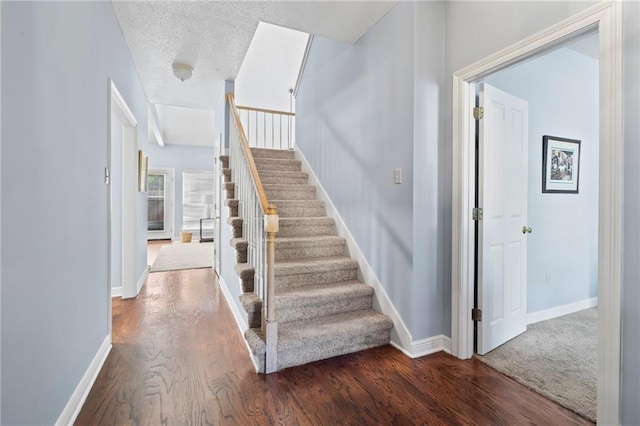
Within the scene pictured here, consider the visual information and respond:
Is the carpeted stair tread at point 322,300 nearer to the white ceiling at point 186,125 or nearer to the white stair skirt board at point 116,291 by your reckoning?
the white stair skirt board at point 116,291

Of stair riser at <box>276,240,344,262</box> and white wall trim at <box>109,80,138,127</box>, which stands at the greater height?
white wall trim at <box>109,80,138,127</box>

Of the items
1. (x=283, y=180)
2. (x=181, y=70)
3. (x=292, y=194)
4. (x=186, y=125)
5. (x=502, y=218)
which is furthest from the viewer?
(x=186, y=125)

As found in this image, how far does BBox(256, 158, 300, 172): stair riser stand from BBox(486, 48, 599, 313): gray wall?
8.60ft

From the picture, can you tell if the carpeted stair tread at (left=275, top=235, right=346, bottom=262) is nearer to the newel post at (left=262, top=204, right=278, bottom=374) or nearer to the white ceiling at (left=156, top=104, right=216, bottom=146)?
the newel post at (left=262, top=204, right=278, bottom=374)

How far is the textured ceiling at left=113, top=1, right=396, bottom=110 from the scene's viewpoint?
240 centimetres

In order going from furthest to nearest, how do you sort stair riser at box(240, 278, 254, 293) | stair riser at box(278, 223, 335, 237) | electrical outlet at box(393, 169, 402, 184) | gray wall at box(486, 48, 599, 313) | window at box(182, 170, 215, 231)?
window at box(182, 170, 215, 231)
stair riser at box(278, 223, 335, 237)
gray wall at box(486, 48, 599, 313)
stair riser at box(240, 278, 254, 293)
electrical outlet at box(393, 169, 402, 184)

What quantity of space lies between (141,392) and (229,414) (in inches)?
23.7

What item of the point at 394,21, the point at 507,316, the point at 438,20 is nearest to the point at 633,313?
the point at 507,316

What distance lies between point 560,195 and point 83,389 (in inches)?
163

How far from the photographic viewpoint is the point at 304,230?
3.26 metres

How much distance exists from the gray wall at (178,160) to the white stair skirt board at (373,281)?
6588mm

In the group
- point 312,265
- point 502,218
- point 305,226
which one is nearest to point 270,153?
point 305,226

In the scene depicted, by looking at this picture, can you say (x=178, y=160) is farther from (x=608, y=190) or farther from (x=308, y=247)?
(x=608, y=190)

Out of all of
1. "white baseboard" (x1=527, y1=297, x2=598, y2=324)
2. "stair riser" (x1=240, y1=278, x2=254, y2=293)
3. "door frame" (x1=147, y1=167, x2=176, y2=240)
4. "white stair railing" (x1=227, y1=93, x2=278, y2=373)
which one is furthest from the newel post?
"door frame" (x1=147, y1=167, x2=176, y2=240)
